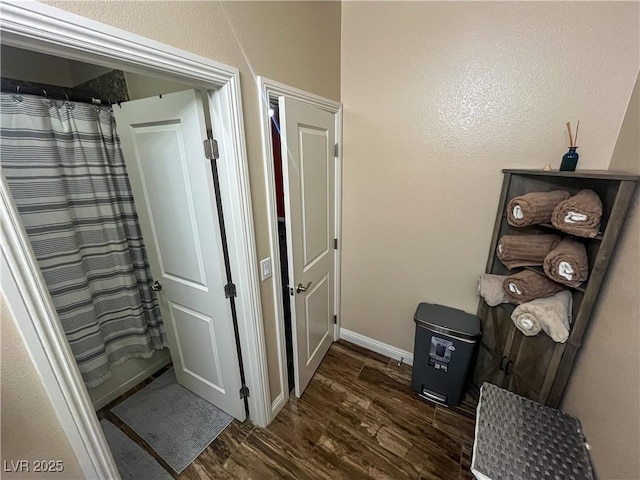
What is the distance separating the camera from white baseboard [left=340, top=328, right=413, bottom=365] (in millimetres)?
2207

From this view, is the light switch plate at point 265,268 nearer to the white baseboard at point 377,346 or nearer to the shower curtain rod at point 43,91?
the white baseboard at point 377,346

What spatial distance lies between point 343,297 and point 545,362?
1.44 metres

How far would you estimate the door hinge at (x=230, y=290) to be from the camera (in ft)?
4.64

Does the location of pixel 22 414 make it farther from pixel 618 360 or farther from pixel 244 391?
pixel 618 360

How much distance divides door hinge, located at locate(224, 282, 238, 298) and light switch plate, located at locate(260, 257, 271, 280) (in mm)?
158

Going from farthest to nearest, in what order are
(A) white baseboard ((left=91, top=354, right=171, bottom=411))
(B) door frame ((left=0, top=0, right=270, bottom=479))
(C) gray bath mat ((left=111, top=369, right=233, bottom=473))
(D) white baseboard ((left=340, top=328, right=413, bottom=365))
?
1. (D) white baseboard ((left=340, top=328, right=413, bottom=365))
2. (A) white baseboard ((left=91, top=354, right=171, bottom=411))
3. (C) gray bath mat ((left=111, top=369, right=233, bottom=473))
4. (B) door frame ((left=0, top=0, right=270, bottom=479))

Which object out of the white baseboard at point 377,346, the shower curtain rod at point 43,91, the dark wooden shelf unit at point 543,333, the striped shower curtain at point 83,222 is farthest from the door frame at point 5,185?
the white baseboard at point 377,346

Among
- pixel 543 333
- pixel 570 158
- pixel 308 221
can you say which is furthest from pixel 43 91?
pixel 543 333

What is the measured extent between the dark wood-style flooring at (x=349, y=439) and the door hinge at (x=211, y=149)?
1699 millimetres

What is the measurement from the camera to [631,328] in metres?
0.97

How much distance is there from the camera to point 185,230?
1.44 meters

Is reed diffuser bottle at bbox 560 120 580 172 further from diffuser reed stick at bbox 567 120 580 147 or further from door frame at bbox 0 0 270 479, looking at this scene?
door frame at bbox 0 0 270 479

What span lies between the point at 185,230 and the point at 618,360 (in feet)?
6.65

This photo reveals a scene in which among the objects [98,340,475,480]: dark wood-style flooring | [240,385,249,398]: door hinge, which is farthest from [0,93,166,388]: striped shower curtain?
[240,385,249,398]: door hinge
